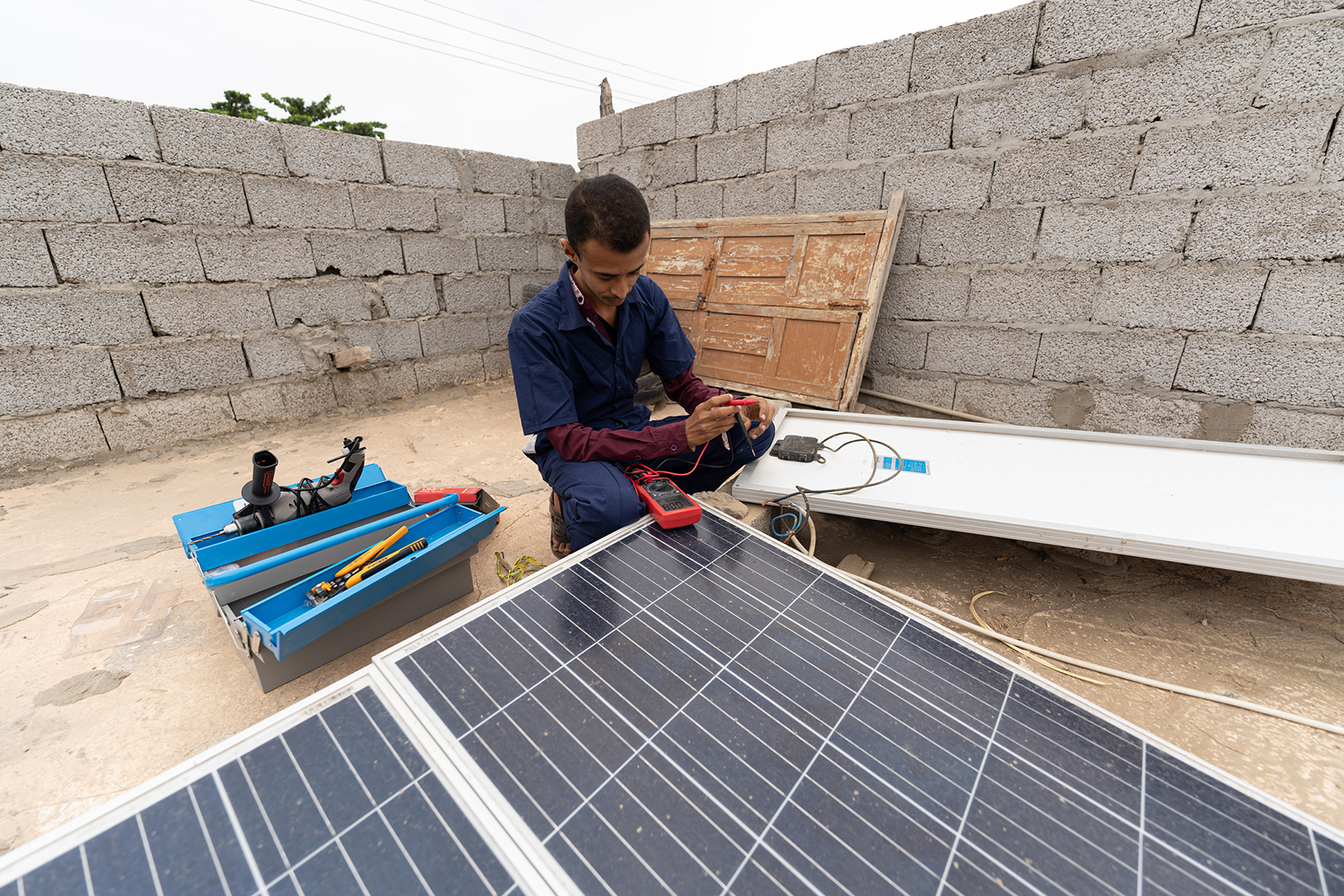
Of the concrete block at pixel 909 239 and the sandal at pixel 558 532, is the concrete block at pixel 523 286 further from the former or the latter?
the sandal at pixel 558 532

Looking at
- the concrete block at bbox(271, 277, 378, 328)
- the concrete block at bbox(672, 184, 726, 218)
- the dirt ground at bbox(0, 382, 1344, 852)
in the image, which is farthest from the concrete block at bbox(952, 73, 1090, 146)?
the concrete block at bbox(271, 277, 378, 328)

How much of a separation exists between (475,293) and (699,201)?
2.35m

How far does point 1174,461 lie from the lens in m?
2.36

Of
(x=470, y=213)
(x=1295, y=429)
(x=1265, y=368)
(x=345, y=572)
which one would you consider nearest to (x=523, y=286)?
(x=470, y=213)

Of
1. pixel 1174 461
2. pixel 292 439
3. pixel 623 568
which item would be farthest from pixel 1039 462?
pixel 292 439

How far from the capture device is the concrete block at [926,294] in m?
3.73

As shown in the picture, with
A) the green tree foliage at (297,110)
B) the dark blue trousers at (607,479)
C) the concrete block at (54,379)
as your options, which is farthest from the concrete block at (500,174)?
the green tree foliage at (297,110)

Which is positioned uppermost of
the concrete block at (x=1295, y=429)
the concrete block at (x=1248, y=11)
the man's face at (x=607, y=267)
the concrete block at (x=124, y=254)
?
the concrete block at (x=1248, y=11)

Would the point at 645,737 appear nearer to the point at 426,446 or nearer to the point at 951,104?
the point at 426,446

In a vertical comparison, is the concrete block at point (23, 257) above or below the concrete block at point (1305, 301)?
above

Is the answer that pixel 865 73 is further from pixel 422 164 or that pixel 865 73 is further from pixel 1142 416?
pixel 422 164

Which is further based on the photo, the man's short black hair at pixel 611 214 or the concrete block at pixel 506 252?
the concrete block at pixel 506 252

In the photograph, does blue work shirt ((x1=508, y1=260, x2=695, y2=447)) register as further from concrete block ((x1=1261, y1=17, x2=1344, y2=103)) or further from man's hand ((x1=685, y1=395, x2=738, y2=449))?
concrete block ((x1=1261, y1=17, x2=1344, y2=103))

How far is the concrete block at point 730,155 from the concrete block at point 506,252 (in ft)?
6.28
